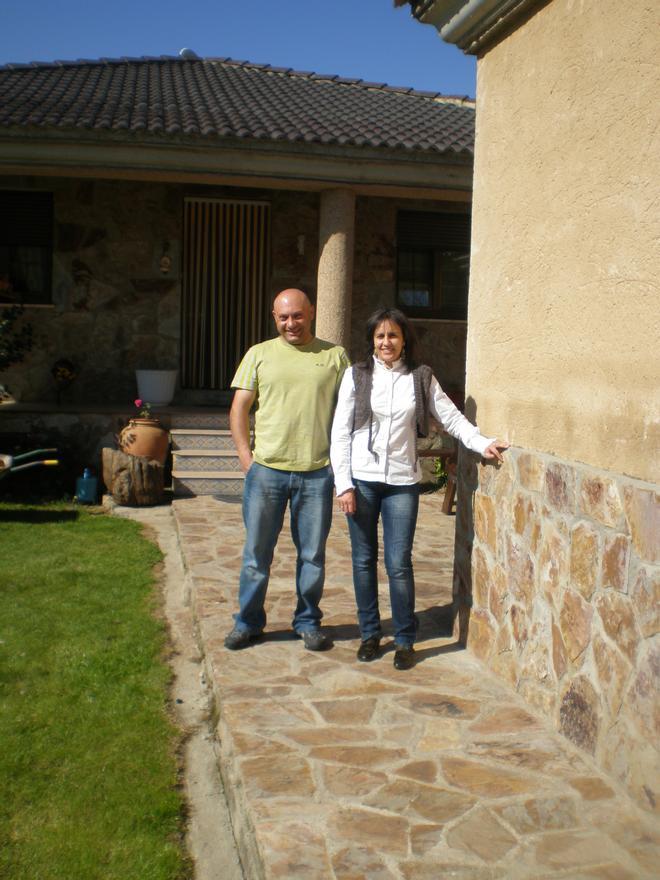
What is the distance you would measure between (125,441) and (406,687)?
5.72m

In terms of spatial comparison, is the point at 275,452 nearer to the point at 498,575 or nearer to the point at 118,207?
the point at 498,575

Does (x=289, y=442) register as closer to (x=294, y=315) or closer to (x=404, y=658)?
(x=294, y=315)

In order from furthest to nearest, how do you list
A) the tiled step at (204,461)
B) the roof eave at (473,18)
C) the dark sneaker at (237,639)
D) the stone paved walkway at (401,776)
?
the tiled step at (204,461) < the dark sneaker at (237,639) < the roof eave at (473,18) < the stone paved walkway at (401,776)

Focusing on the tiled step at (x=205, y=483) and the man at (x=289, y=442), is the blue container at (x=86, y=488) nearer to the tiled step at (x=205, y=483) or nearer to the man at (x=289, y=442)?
the tiled step at (x=205, y=483)

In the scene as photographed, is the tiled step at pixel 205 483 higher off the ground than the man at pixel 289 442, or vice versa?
the man at pixel 289 442

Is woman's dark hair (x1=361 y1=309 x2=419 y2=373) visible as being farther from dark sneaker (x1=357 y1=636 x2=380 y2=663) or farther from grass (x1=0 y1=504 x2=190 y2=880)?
grass (x1=0 y1=504 x2=190 y2=880)

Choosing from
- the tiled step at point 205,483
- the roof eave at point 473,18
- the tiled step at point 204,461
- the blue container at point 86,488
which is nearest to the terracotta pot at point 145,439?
the tiled step at point 204,461

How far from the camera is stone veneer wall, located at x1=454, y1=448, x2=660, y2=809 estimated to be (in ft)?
9.75

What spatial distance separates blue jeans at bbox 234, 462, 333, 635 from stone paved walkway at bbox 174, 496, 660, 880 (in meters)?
0.25

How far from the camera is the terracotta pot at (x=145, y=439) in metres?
9.11

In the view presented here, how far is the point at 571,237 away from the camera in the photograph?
3545 millimetres

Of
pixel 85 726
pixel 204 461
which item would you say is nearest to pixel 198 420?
pixel 204 461

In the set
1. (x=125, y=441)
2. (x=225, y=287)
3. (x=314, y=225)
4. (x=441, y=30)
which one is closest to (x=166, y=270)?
(x=225, y=287)

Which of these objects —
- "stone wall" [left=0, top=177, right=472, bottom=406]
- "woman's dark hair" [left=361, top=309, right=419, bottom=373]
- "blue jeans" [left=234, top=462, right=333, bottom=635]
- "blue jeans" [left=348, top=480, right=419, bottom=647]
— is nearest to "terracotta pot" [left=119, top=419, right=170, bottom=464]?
"stone wall" [left=0, top=177, right=472, bottom=406]
